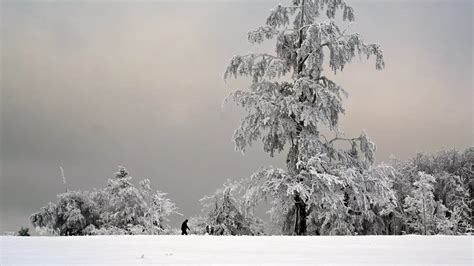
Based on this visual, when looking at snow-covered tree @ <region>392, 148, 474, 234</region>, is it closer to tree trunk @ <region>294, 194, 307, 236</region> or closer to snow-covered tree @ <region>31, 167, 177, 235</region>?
tree trunk @ <region>294, 194, 307, 236</region>

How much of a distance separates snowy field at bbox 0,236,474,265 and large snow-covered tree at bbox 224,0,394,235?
974 centimetres

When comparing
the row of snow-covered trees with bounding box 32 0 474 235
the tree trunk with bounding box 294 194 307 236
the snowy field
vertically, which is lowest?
the snowy field

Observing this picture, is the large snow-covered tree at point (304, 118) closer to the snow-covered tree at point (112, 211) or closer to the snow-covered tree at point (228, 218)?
the snow-covered tree at point (228, 218)

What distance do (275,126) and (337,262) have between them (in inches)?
527

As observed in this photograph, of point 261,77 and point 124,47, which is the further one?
point 124,47

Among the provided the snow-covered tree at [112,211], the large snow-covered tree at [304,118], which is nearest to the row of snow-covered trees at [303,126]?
the large snow-covered tree at [304,118]

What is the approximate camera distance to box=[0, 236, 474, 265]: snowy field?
23.0 feet

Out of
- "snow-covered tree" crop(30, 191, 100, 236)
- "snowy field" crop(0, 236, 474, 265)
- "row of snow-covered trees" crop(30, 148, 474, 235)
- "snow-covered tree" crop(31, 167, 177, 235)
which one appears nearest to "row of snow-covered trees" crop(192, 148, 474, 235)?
"row of snow-covered trees" crop(30, 148, 474, 235)

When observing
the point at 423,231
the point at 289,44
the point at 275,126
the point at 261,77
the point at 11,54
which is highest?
the point at 11,54

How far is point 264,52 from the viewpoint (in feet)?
70.2

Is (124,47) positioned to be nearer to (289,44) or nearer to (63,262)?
(289,44)

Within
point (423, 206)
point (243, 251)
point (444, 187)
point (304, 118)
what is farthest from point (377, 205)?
point (243, 251)

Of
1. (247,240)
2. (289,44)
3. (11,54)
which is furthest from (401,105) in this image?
(247,240)

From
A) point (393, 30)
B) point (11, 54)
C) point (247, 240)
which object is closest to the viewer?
point (247, 240)
